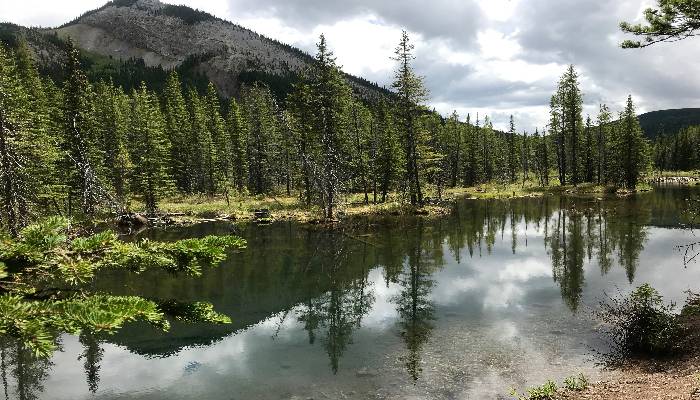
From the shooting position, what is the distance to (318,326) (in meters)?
20.1

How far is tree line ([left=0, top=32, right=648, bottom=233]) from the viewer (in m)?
46.6

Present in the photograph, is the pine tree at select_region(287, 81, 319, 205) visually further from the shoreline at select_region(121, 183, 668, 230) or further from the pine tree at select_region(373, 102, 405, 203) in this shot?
the pine tree at select_region(373, 102, 405, 203)

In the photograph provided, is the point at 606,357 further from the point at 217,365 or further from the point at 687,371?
the point at 217,365

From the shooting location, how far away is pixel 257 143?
79562 millimetres

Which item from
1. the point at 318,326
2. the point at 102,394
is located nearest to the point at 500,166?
the point at 318,326

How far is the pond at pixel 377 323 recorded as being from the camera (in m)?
14.8

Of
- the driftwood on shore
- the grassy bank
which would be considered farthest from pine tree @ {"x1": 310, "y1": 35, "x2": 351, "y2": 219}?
the driftwood on shore

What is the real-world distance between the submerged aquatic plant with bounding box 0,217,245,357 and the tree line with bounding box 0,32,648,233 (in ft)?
82.9

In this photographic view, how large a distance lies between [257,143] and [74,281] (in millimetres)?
78427

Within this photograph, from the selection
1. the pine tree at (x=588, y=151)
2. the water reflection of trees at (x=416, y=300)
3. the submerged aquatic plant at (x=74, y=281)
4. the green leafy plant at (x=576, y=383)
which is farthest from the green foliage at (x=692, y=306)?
the pine tree at (x=588, y=151)

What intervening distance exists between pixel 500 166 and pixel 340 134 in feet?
264

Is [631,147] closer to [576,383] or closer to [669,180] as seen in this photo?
[669,180]

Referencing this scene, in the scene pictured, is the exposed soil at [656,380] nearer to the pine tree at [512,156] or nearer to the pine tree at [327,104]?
the pine tree at [327,104]

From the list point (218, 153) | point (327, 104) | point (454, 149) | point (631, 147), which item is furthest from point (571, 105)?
point (218, 153)
